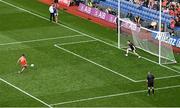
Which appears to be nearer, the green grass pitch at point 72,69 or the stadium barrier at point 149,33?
the green grass pitch at point 72,69

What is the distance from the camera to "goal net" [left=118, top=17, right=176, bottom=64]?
175 ft

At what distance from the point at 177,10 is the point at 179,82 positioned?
45.2 ft

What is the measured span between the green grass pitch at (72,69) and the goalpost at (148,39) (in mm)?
693

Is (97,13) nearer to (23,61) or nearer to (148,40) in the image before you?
(148,40)

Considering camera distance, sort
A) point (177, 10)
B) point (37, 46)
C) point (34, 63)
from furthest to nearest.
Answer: point (177, 10) → point (37, 46) → point (34, 63)

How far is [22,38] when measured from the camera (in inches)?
2335

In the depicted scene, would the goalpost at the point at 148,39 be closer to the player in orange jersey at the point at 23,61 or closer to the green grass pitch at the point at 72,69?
the green grass pitch at the point at 72,69

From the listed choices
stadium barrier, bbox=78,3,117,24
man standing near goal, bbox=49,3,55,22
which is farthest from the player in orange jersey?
stadium barrier, bbox=78,3,117,24

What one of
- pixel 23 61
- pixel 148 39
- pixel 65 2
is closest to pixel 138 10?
pixel 65 2

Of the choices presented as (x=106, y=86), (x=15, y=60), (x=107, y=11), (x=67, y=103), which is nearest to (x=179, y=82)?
(x=106, y=86)

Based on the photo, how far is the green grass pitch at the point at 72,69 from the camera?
45344 mm

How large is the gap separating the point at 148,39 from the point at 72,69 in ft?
23.9

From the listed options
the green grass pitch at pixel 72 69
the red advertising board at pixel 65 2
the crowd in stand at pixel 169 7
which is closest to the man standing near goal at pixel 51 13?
the green grass pitch at pixel 72 69

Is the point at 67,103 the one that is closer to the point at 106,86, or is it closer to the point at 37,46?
the point at 106,86
